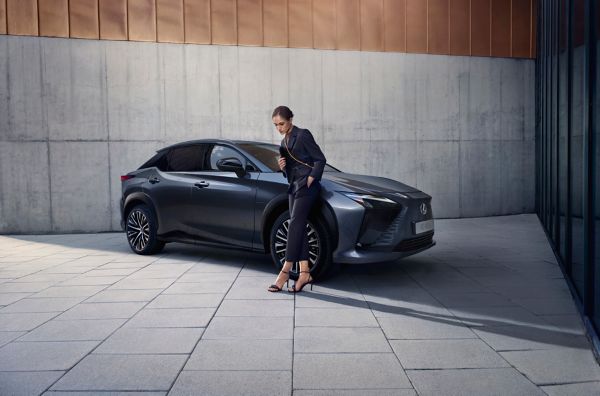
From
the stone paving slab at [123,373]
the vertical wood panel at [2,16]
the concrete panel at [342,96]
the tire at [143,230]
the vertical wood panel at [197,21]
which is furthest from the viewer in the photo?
the concrete panel at [342,96]

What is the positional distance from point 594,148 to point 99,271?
5608 mm

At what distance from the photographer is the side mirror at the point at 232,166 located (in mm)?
5656

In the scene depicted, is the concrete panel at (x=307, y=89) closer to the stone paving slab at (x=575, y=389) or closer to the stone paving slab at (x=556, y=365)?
the stone paving slab at (x=556, y=365)

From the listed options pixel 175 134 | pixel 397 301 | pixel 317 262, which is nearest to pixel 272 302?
pixel 317 262

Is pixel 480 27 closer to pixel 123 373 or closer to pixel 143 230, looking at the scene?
pixel 143 230

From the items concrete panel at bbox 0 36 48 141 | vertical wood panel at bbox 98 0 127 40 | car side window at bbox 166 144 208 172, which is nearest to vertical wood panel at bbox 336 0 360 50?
vertical wood panel at bbox 98 0 127 40

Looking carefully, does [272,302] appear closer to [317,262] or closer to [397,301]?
[317,262]

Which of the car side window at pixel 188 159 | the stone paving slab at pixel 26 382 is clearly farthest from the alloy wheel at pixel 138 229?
the stone paving slab at pixel 26 382

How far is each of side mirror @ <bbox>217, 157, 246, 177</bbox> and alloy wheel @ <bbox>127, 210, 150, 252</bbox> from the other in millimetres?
1886

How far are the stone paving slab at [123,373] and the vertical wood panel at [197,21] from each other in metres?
8.69

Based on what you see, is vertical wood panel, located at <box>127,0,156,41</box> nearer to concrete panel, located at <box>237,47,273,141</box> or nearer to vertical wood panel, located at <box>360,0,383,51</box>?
concrete panel, located at <box>237,47,273,141</box>

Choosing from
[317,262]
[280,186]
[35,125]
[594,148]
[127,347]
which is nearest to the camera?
[127,347]

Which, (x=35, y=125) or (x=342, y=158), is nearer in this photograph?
(x=35, y=125)

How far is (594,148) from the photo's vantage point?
11.8 feet
